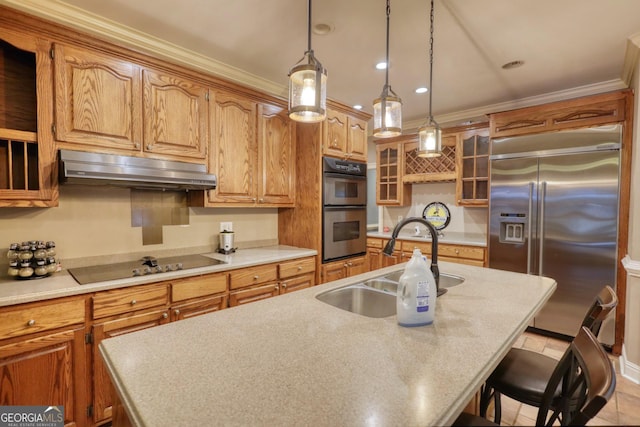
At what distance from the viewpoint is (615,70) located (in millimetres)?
2803

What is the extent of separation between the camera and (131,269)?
2143mm

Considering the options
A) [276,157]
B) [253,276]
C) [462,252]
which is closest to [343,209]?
[276,157]

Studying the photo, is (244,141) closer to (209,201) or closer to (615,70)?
(209,201)

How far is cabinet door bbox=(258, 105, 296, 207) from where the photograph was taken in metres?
2.95

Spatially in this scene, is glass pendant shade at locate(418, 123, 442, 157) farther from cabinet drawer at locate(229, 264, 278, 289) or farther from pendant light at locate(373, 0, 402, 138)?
cabinet drawer at locate(229, 264, 278, 289)

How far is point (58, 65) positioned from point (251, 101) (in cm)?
135

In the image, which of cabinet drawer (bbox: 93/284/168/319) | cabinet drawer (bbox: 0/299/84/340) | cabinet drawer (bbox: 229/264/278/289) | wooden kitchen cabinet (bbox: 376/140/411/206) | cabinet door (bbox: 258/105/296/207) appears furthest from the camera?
wooden kitchen cabinet (bbox: 376/140/411/206)

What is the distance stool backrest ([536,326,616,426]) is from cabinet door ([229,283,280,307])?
193cm

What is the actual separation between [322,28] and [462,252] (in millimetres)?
2815

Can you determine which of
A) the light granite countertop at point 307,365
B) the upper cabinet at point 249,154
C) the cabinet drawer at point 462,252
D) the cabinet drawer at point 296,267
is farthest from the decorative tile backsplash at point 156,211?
the cabinet drawer at point 462,252

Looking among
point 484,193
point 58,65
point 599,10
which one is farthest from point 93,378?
point 484,193

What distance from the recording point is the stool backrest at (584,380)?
22.5 inches

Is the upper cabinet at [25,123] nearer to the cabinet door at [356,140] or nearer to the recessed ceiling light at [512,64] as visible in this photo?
the cabinet door at [356,140]

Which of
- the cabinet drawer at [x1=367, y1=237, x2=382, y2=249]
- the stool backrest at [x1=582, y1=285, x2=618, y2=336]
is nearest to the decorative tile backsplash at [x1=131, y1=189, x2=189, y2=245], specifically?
the cabinet drawer at [x1=367, y1=237, x2=382, y2=249]
